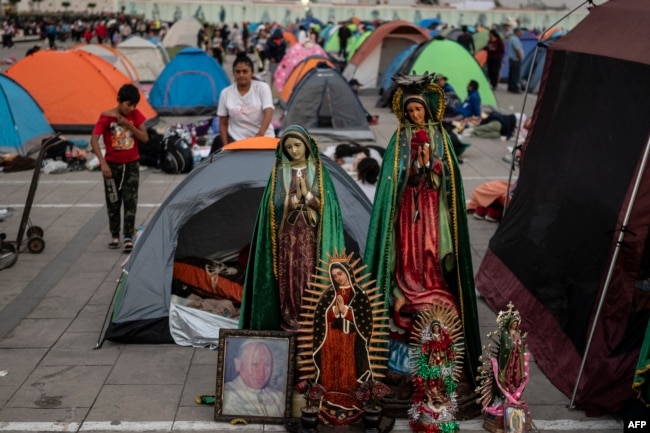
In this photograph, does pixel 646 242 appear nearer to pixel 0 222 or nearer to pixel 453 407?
pixel 453 407

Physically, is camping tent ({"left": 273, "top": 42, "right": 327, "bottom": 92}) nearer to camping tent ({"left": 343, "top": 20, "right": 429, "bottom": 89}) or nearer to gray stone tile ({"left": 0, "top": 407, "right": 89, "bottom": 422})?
camping tent ({"left": 343, "top": 20, "right": 429, "bottom": 89})

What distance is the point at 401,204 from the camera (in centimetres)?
666

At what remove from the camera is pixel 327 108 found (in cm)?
1827

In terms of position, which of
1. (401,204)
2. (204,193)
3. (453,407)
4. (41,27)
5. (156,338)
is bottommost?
(41,27)

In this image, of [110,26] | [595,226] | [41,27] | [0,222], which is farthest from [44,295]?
[41,27]

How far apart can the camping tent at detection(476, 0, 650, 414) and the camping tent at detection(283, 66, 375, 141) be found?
9179 mm

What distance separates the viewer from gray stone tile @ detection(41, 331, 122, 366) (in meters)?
7.38

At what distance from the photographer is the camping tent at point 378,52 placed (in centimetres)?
2603

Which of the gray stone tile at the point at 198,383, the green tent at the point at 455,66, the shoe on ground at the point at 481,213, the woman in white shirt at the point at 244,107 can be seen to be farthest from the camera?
the green tent at the point at 455,66

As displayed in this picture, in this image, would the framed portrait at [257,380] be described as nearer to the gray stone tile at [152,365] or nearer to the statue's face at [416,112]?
the gray stone tile at [152,365]

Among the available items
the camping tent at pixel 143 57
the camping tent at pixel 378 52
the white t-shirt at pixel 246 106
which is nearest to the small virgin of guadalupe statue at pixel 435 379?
the white t-shirt at pixel 246 106

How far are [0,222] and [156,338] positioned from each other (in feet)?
17.0

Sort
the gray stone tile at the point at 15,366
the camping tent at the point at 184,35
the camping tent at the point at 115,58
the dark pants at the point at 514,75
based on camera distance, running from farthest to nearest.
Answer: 1. the camping tent at the point at 184,35
2. the dark pants at the point at 514,75
3. the camping tent at the point at 115,58
4. the gray stone tile at the point at 15,366

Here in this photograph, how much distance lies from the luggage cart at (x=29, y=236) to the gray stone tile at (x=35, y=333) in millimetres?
1858
